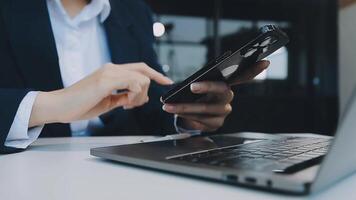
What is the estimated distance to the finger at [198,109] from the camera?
720mm

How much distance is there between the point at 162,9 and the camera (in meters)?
3.54

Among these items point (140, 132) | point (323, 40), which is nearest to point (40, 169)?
point (140, 132)

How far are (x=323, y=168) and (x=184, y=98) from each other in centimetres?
43

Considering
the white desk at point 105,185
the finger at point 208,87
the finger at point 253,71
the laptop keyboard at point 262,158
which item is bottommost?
the white desk at point 105,185

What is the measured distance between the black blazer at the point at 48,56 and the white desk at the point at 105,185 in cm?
19

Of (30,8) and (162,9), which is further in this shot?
(162,9)

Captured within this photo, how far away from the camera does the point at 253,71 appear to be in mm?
701

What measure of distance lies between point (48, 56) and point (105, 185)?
61 cm

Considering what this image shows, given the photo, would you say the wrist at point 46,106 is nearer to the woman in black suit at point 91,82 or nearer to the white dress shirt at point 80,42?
the woman in black suit at point 91,82

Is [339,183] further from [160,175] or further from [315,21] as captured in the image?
[315,21]

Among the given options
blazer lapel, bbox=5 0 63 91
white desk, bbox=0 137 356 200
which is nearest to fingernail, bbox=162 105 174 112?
white desk, bbox=0 137 356 200

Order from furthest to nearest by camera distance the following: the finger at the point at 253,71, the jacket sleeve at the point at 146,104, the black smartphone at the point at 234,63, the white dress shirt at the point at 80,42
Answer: the jacket sleeve at the point at 146,104 < the white dress shirt at the point at 80,42 < the finger at the point at 253,71 < the black smartphone at the point at 234,63

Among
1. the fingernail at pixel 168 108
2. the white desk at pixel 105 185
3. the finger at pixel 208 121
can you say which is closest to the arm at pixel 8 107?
the white desk at pixel 105 185

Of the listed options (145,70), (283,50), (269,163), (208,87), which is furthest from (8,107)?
(283,50)
